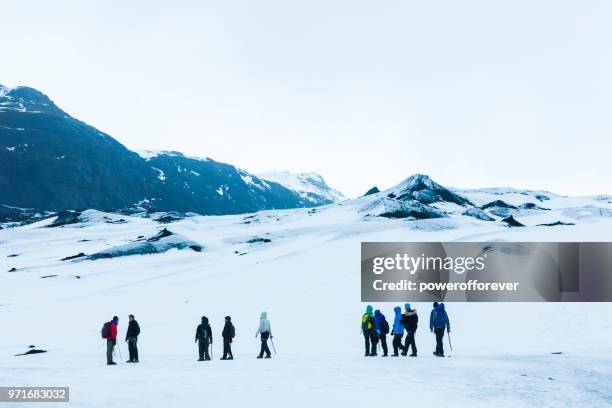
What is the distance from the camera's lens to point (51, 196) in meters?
196

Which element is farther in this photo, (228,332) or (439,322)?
(228,332)

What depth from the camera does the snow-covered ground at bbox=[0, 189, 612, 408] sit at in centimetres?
1191

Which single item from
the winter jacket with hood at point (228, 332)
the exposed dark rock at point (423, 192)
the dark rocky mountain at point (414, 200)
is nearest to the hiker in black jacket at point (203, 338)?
the winter jacket with hood at point (228, 332)

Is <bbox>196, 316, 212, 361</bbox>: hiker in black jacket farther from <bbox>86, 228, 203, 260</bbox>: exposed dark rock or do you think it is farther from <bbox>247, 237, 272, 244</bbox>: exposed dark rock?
<bbox>247, 237, 272, 244</bbox>: exposed dark rock

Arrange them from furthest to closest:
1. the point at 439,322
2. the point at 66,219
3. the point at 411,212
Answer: the point at 66,219 < the point at 411,212 < the point at 439,322

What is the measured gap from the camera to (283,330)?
26.7 metres

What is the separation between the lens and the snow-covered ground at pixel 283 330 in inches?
469

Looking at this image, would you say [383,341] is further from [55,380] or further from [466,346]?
[55,380]

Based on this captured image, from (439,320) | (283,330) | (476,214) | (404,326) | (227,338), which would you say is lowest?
(283,330)

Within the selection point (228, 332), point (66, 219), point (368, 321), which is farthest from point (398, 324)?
point (66, 219)

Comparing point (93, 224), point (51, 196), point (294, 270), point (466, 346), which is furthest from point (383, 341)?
point (51, 196)

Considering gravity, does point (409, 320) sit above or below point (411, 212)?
below

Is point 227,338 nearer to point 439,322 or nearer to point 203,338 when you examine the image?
point 203,338

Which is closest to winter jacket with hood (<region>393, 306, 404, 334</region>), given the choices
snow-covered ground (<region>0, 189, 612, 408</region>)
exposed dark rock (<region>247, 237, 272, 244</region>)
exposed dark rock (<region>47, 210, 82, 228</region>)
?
snow-covered ground (<region>0, 189, 612, 408</region>)
